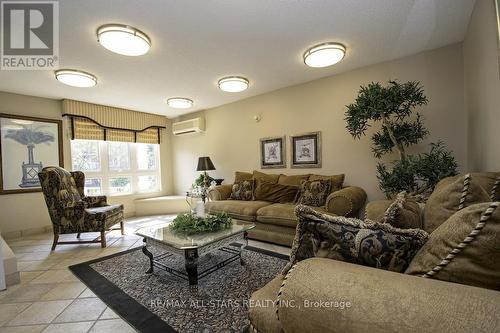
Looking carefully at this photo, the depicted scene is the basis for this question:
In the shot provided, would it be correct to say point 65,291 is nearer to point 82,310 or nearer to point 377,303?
point 82,310

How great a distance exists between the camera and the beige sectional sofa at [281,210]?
8.40ft

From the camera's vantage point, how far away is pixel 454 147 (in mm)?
2541

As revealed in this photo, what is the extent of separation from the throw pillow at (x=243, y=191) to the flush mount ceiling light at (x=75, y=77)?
8.11 feet

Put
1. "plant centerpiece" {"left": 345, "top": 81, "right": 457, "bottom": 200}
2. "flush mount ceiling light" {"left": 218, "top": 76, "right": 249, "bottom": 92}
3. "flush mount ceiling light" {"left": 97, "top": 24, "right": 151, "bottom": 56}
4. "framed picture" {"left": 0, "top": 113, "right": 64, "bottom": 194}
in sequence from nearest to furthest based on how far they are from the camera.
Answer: "flush mount ceiling light" {"left": 97, "top": 24, "right": 151, "bottom": 56} → "plant centerpiece" {"left": 345, "top": 81, "right": 457, "bottom": 200} → "flush mount ceiling light" {"left": 218, "top": 76, "right": 249, "bottom": 92} → "framed picture" {"left": 0, "top": 113, "right": 64, "bottom": 194}

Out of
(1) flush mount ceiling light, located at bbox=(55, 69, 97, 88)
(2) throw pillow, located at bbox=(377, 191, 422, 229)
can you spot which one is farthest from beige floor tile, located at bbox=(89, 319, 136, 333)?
(1) flush mount ceiling light, located at bbox=(55, 69, 97, 88)

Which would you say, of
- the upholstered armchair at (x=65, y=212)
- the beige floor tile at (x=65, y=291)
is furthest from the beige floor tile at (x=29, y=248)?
the beige floor tile at (x=65, y=291)

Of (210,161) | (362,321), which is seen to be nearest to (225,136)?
(210,161)

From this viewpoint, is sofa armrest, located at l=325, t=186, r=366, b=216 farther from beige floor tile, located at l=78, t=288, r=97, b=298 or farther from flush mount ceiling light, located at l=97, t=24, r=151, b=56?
flush mount ceiling light, located at l=97, t=24, r=151, b=56

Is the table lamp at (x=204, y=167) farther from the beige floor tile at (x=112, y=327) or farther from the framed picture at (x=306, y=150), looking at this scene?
the beige floor tile at (x=112, y=327)

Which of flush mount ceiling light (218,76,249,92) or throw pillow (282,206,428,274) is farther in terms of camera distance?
flush mount ceiling light (218,76,249,92)

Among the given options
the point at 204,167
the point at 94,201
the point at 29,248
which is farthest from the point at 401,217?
the point at 29,248

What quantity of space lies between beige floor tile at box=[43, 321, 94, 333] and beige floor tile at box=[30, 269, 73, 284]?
0.76m

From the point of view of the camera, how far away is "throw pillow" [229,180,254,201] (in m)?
3.62

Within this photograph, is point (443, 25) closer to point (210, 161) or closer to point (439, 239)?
point (439, 239)
